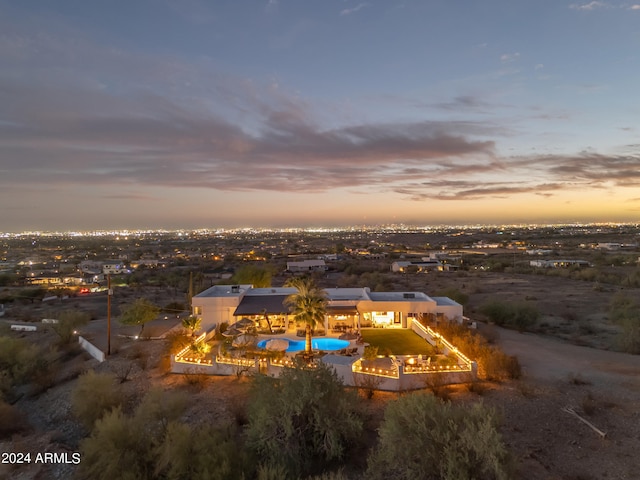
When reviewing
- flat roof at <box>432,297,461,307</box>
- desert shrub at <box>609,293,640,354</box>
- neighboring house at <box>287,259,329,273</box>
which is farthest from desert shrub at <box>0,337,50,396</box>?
neighboring house at <box>287,259,329,273</box>

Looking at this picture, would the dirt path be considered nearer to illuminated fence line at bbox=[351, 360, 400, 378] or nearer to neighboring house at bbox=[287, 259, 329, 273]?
illuminated fence line at bbox=[351, 360, 400, 378]

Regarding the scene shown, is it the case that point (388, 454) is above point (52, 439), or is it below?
above

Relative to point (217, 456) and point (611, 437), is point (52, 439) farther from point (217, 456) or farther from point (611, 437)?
point (611, 437)

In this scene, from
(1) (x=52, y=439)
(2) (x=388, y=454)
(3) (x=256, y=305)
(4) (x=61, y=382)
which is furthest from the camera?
(3) (x=256, y=305)

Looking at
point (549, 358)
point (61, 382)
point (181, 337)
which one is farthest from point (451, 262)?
point (61, 382)

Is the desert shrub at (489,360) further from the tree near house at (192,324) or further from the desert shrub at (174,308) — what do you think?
the desert shrub at (174,308)

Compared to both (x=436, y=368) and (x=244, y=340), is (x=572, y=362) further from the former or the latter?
(x=244, y=340)
